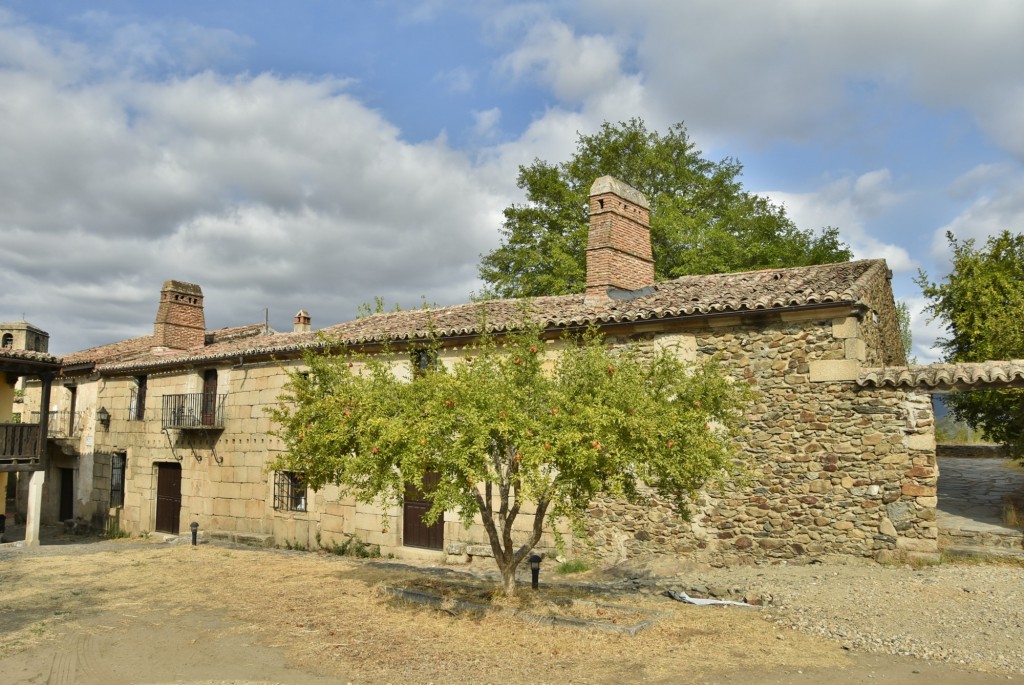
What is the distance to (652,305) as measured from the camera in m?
13.2

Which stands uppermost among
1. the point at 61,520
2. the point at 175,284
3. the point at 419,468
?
the point at 175,284

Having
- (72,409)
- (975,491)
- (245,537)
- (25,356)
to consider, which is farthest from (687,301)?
(72,409)

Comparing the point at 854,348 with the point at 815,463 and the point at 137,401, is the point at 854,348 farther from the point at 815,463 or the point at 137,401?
the point at 137,401

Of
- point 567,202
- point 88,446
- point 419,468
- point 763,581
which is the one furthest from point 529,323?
point 88,446

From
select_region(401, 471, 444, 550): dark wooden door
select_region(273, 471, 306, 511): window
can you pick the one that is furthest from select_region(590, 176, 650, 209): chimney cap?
select_region(273, 471, 306, 511): window

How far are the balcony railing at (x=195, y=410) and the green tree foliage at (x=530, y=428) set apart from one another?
449 inches

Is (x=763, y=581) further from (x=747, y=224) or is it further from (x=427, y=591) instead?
(x=747, y=224)

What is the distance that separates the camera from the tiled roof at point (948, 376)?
9992 mm

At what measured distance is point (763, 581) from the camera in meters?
10.1

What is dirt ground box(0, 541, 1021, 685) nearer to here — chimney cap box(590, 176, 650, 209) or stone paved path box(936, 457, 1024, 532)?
stone paved path box(936, 457, 1024, 532)

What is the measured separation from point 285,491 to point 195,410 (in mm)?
4044

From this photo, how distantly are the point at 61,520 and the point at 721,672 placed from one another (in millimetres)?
24620

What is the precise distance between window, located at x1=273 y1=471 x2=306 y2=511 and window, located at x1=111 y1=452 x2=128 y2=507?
23.9ft

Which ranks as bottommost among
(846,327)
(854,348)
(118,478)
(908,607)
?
(908,607)
